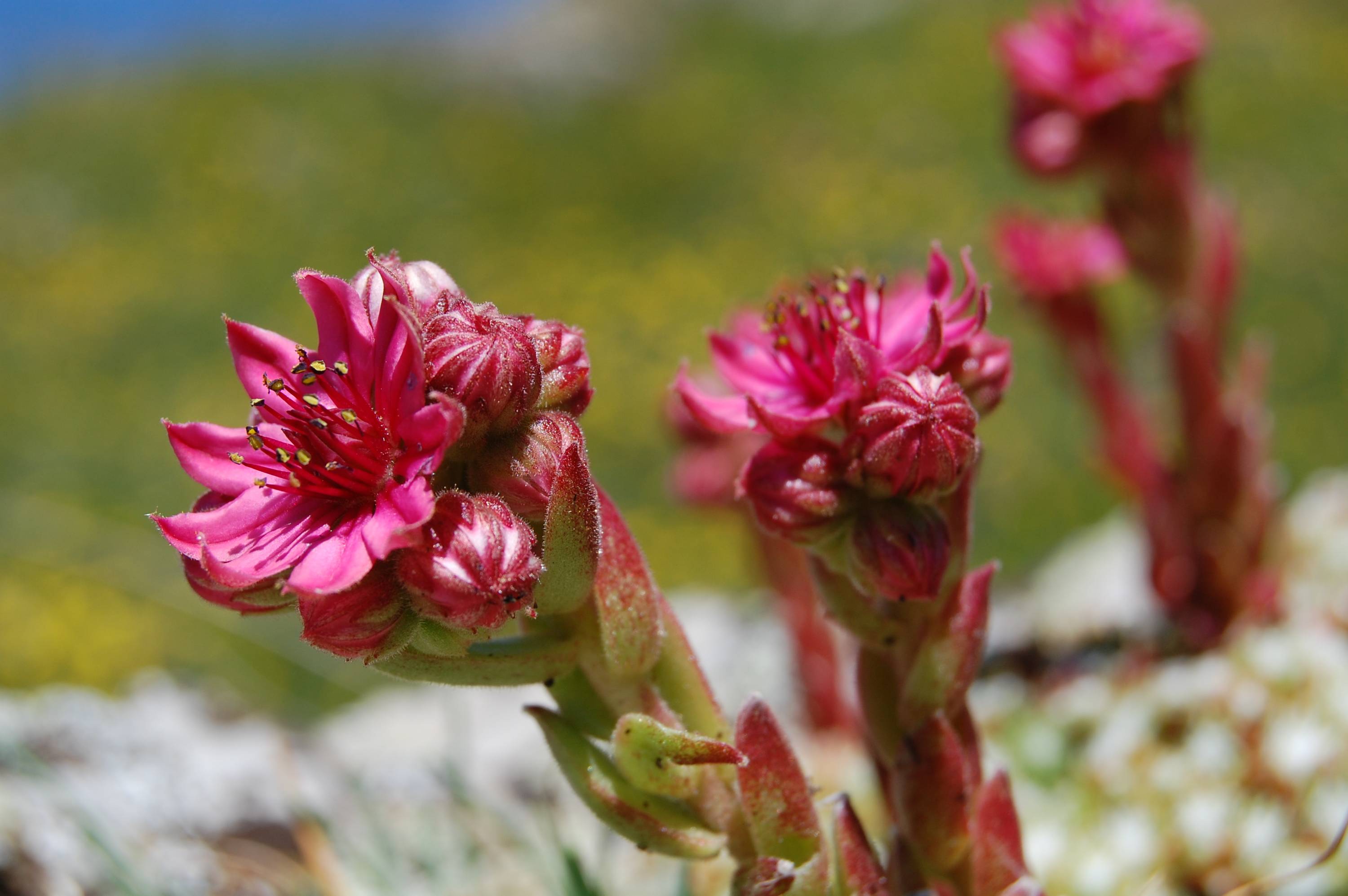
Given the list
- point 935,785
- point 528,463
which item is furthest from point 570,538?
point 935,785

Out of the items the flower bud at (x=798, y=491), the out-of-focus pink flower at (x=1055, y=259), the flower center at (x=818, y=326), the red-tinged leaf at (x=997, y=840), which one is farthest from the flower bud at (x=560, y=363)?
the out-of-focus pink flower at (x=1055, y=259)

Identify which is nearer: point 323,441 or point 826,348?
point 323,441

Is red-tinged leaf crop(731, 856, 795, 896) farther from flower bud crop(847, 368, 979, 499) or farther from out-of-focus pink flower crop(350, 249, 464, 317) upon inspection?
out-of-focus pink flower crop(350, 249, 464, 317)

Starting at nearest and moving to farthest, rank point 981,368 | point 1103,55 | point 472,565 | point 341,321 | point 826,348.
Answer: point 472,565
point 341,321
point 981,368
point 826,348
point 1103,55

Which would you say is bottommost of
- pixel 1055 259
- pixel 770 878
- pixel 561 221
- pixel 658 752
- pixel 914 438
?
pixel 770 878

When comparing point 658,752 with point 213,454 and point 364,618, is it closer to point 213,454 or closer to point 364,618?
point 364,618

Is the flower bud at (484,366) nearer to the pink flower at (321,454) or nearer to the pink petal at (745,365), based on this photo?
the pink flower at (321,454)

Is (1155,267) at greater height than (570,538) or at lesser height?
greater

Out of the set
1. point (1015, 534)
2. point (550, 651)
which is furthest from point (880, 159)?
point (550, 651)
